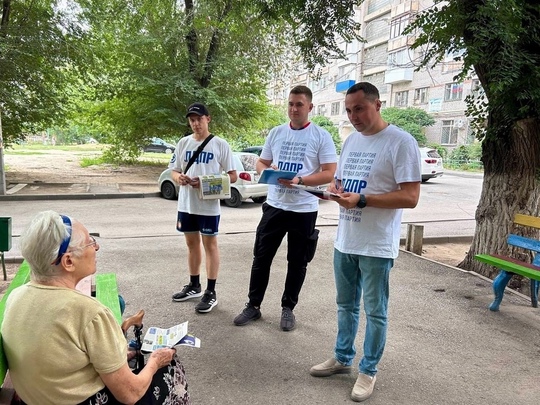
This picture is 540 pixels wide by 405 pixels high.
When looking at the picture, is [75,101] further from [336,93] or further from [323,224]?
[336,93]

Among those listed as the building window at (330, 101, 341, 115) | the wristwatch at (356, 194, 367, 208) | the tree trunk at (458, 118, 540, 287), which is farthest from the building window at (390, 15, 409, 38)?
the wristwatch at (356, 194, 367, 208)

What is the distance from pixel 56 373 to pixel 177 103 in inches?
561

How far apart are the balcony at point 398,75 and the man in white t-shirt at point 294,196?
1456 inches

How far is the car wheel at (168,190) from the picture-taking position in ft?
40.2

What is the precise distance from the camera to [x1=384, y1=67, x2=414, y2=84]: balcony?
1481 inches

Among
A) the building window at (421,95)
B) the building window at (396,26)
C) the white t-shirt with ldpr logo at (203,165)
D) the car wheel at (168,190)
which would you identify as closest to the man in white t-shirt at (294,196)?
the white t-shirt with ldpr logo at (203,165)

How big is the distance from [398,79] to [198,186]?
3822cm

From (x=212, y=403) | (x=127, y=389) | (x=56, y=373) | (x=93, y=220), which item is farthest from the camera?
(x=93, y=220)

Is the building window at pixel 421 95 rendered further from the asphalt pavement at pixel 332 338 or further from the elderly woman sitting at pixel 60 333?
the elderly woman sitting at pixel 60 333

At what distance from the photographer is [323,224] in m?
8.91

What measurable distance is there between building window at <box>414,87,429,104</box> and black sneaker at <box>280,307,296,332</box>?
3731 centimetres

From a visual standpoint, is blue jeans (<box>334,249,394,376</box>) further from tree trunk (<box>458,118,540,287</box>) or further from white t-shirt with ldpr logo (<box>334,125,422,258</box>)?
tree trunk (<box>458,118,540,287</box>)

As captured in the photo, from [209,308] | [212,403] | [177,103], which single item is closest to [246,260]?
[209,308]

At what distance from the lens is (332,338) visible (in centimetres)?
359
